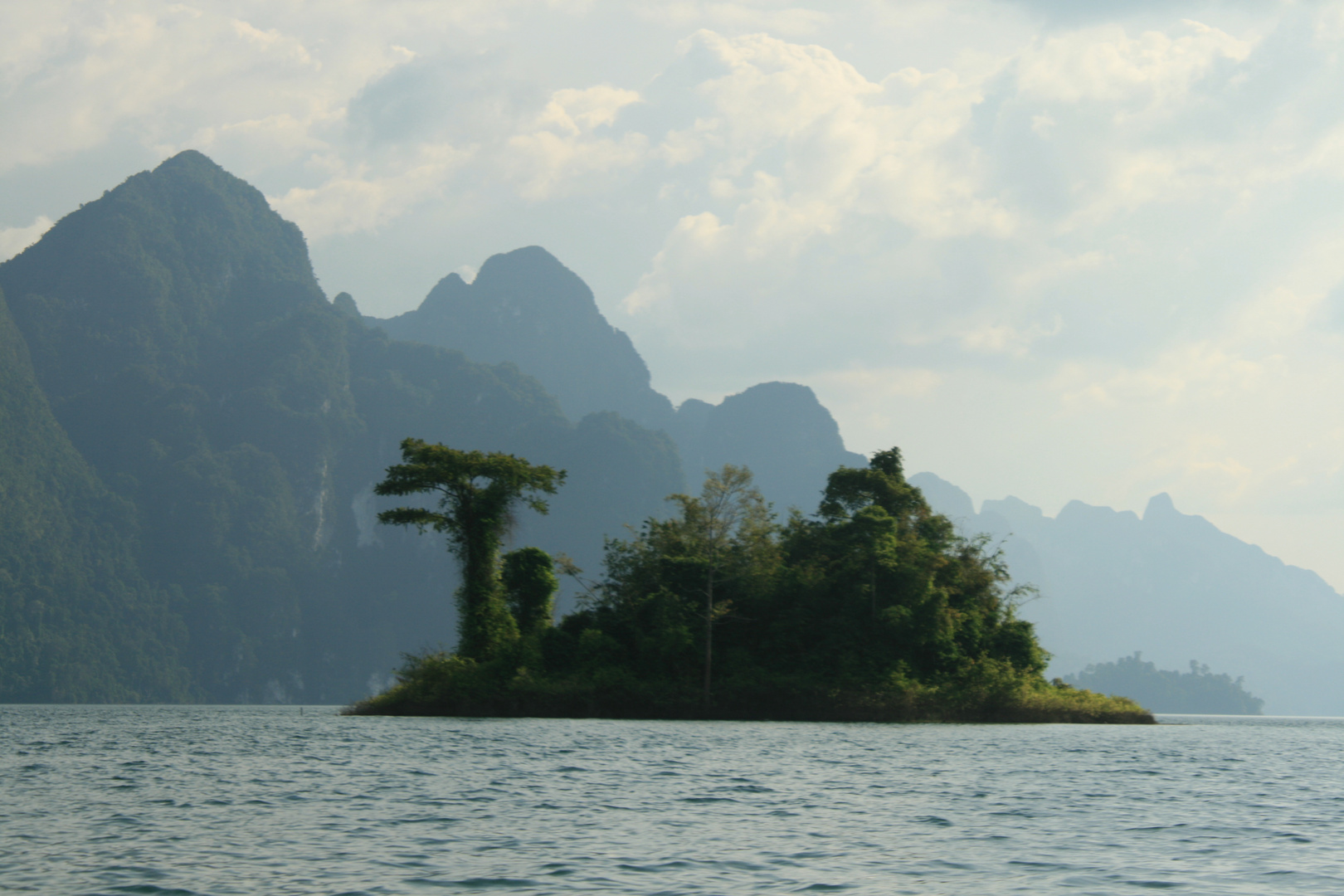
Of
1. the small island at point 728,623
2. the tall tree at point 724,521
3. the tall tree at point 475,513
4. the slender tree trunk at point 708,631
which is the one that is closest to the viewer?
the small island at point 728,623

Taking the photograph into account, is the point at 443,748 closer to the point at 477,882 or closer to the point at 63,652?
the point at 477,882

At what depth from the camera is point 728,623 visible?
6112 centimetres

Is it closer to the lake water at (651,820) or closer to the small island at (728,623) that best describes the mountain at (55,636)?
the small island at (728,623)

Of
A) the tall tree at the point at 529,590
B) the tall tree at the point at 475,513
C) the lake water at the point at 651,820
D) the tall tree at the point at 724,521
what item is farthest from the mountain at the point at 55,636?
the lake water at the point at 651,820

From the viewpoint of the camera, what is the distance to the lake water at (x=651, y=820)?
44.1 feet

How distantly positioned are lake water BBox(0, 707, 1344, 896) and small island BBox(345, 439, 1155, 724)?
838 inches

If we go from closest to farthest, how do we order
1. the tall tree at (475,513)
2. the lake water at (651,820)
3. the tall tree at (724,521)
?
the lake water at (651,820), the tall tree at (475,513), the tall tree at (724,521)

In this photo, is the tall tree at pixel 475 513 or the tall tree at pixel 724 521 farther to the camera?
the tall tree at pixel 724 521

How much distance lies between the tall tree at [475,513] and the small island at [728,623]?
0.32 feet

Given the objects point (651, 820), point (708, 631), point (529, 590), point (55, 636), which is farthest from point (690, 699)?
point (55, 636)

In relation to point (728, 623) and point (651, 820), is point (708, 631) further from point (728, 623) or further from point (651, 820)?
point (651, 820)

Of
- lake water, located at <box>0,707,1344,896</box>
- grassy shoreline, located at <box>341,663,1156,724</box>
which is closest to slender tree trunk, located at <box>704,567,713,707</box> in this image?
grassy shoreline, located at <box>341,663,1156,724</box>

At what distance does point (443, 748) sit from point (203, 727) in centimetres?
2388

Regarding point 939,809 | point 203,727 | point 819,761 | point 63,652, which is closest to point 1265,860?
point 939,809
